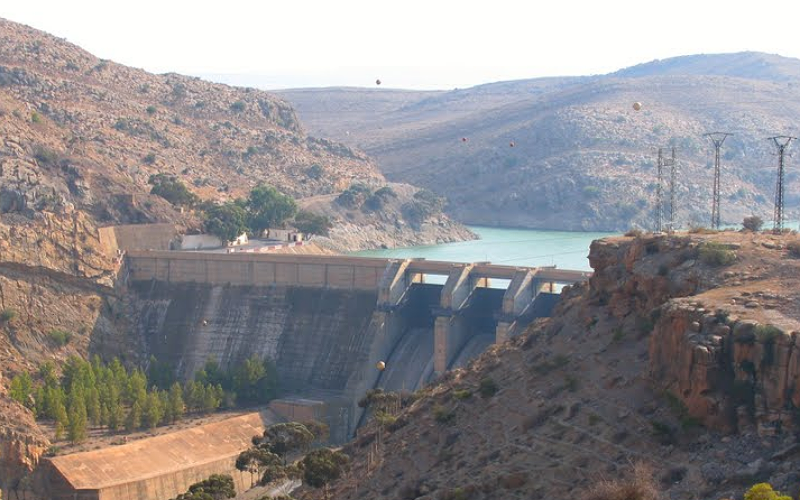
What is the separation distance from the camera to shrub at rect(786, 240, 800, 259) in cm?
3281

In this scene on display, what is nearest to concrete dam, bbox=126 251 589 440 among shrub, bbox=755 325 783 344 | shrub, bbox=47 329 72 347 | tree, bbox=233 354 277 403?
tree, bbox=233 354 277 403

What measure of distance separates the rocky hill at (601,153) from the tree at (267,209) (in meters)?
38.9

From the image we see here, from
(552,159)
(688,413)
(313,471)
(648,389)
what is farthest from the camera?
(552,159)

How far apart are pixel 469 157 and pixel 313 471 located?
119 m

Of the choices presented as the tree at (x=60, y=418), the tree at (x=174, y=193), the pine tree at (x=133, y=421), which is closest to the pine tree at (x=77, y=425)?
the tree at (x=60, y=418)

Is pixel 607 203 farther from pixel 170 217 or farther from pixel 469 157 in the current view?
pixel 170 217

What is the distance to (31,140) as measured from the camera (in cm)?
8762

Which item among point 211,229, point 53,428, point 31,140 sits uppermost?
point 31,140

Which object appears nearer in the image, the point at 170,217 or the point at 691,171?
the point at 170,217

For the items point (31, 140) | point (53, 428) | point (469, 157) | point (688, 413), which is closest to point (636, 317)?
point (688, 413)

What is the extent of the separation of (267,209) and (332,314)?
28762 mm

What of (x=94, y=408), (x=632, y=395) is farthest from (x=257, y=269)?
(x=632, y=395)

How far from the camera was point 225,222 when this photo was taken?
282 feet

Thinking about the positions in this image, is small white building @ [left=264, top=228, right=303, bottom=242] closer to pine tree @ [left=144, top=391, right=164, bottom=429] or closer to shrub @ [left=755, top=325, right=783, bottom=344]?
pine tree @ [left=144, top=391, right=164, bottom=429]
